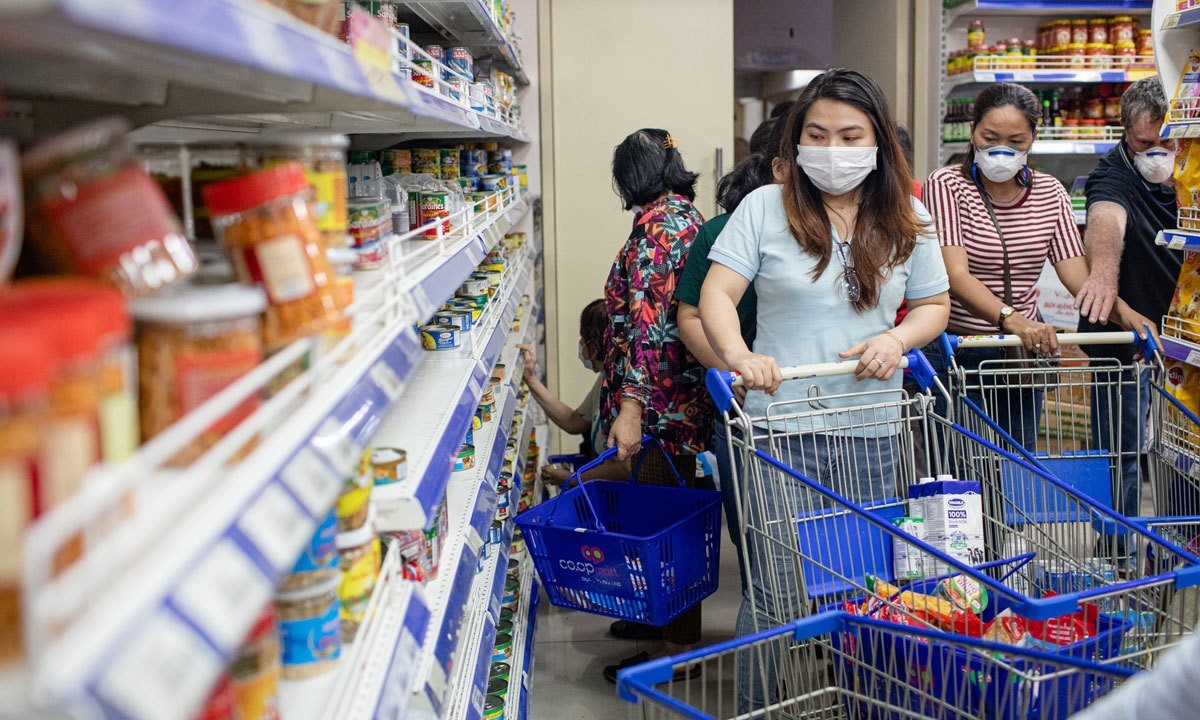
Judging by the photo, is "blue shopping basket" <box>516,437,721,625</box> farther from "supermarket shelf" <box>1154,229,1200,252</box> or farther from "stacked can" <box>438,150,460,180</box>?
"supermarket shelf" <box>1154,229,1200,252</box>

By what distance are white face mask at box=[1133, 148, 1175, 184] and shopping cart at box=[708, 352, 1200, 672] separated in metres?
1.92

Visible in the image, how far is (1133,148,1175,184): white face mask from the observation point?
4.02m

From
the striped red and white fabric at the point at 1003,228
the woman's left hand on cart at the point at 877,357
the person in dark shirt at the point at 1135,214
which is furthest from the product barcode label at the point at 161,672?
the person in dark shirt at the point at 1135,214

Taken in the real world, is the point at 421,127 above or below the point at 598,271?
above

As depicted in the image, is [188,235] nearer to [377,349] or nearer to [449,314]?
[377,349]

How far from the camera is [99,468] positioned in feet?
2.37

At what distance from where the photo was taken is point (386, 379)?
4.38ft

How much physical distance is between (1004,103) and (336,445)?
3074 mm

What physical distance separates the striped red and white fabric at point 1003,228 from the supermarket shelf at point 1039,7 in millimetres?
2717

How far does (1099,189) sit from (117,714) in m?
4.29

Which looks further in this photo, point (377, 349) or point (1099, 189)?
point (1099, 189)

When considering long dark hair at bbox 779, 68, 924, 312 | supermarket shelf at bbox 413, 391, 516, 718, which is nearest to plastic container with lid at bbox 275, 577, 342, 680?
supermarket shelf at bbox 413, 391, 516, 718

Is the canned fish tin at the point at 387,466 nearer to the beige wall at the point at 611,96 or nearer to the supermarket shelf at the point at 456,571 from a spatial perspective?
the supermarket shelf at the point at 456,571

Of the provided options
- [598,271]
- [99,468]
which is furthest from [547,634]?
[99,468]
